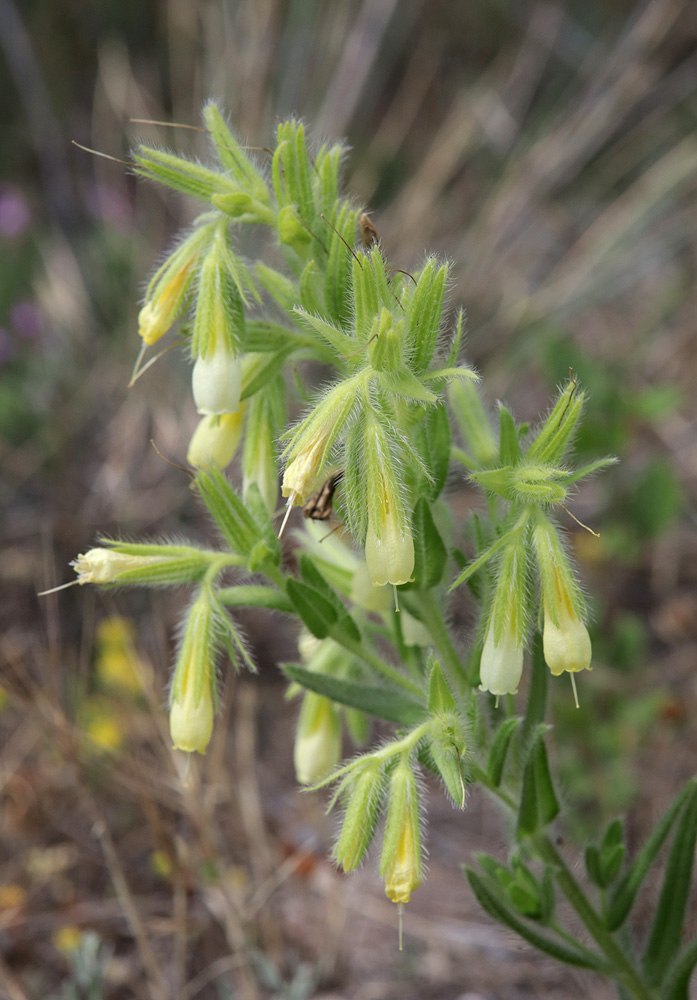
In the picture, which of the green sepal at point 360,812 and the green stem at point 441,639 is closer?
the green sepal at point 360,812

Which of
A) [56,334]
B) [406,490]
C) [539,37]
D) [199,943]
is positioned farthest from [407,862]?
[539,37]

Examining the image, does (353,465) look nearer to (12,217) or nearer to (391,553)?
(391,553)

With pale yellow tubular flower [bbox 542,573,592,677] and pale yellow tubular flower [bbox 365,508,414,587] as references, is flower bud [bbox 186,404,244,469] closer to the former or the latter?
pale yellow tubular flower [bbox 365,508,414,587]

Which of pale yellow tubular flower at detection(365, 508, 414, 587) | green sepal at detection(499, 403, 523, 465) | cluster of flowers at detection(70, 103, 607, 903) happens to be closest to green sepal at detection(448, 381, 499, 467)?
cluster of flowers at detection(70, 103, 607, 903)

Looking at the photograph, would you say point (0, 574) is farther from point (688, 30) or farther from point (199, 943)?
point (688, 30)

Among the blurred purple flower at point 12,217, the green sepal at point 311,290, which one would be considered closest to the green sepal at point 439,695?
the green sepal at point 311,290

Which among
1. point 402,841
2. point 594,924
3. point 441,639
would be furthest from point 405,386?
point 594,924

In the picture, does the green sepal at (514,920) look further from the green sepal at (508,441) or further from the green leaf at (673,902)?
the green sepal at (508,441)
